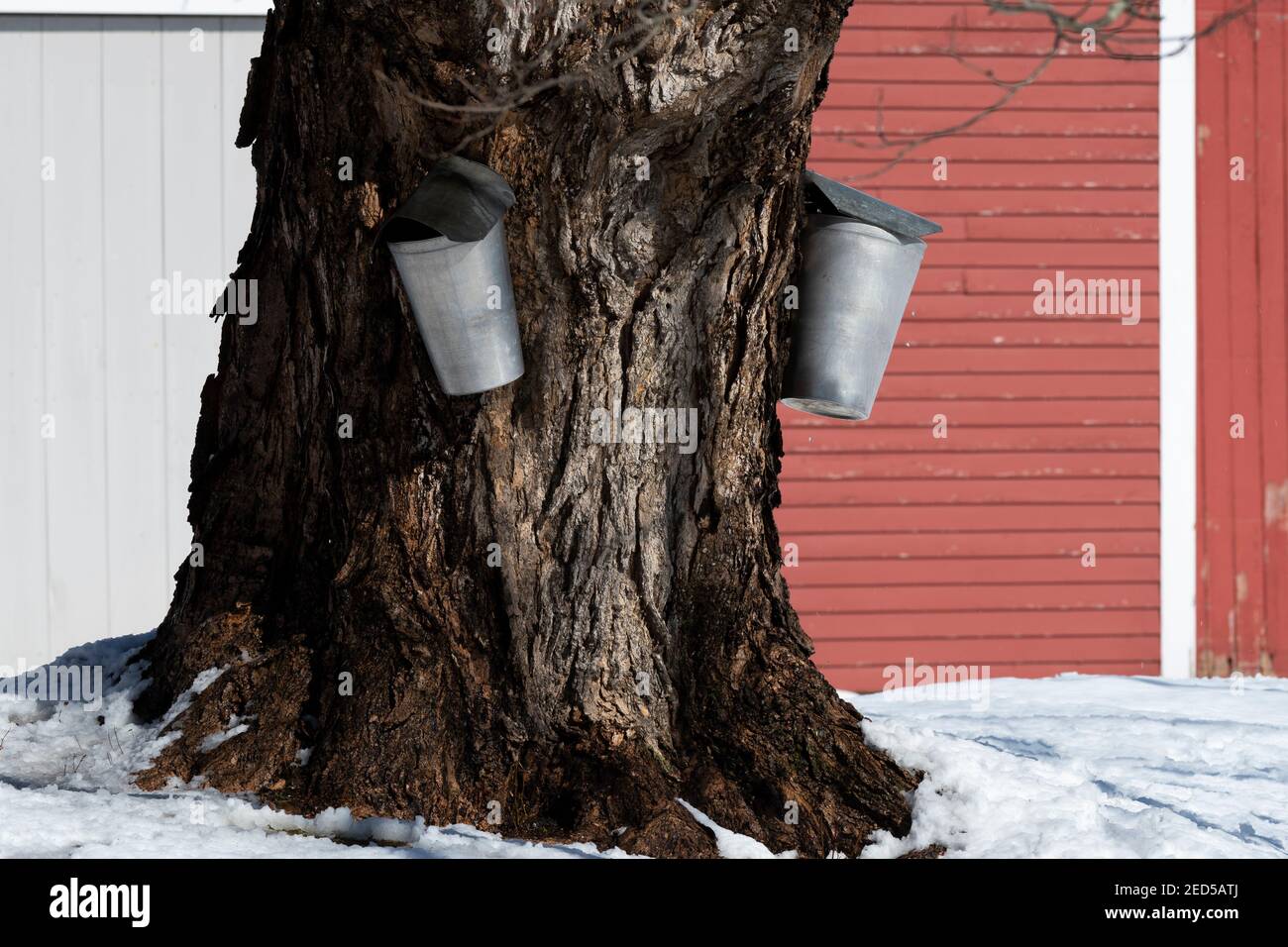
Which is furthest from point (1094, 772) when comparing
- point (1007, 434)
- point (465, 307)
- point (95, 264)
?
point (95, 264)

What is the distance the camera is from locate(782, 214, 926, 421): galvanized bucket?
283cm

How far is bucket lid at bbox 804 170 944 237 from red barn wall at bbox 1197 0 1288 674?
3.51 meters

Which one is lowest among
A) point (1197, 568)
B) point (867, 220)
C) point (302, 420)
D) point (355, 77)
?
point (1197, 568)

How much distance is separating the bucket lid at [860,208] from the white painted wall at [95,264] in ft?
11.4

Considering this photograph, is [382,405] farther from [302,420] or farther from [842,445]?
[842,445]

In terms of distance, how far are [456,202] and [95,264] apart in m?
3.77

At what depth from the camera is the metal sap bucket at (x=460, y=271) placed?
2.43 metres

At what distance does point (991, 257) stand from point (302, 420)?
12.0ft

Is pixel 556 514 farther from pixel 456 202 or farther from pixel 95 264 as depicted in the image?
pixel 95 264

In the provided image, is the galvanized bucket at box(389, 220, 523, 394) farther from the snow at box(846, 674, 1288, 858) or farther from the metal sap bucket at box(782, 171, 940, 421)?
the snow at box(846, 674, 1288, 858)

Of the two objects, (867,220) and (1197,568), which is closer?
(867,220)

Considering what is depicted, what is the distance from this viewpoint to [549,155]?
266 centimetres

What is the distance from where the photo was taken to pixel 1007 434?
5824 mm

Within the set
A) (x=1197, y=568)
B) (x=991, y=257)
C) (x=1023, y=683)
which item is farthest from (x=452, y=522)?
(x=1197, y=568)
